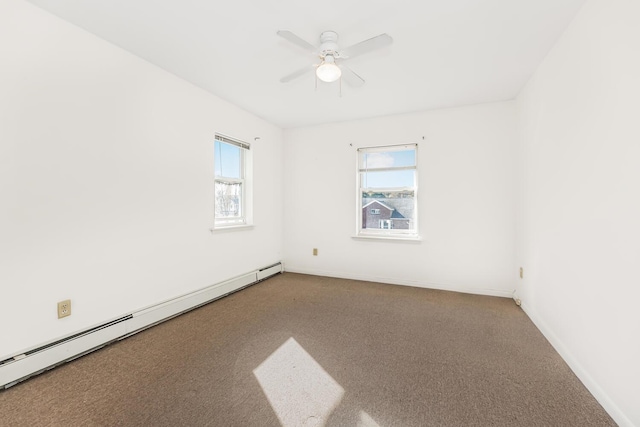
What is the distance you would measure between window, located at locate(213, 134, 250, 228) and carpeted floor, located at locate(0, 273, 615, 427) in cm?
133

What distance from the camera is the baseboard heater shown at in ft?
5.49

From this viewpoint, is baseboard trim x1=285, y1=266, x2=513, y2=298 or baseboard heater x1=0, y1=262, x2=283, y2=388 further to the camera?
baseboard trim x1=285, y1=266, x2=513, y2=298

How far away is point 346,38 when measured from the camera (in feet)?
6.89

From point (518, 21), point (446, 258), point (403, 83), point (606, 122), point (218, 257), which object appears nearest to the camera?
point (606, 122)

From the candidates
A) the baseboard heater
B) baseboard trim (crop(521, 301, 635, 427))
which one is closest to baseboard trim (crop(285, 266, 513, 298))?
baseboard trim (crop(521, 301, 635, 427))

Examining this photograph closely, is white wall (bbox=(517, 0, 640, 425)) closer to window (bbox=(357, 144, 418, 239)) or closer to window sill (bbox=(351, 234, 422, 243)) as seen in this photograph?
window sill (bbox=(351, 234, 422, 243))

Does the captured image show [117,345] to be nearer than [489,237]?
Yes

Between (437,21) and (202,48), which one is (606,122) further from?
(202,48)

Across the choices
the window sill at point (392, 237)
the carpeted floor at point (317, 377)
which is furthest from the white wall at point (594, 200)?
the window sill at point (392, 237)

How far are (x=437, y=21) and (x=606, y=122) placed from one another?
4.12 feet

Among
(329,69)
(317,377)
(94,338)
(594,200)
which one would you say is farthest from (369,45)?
(94,338)

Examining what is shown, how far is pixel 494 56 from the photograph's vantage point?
2.37 metres

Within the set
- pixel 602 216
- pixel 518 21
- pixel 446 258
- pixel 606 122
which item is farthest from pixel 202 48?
pixel 446 258

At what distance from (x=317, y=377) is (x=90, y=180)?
2.27 metres
